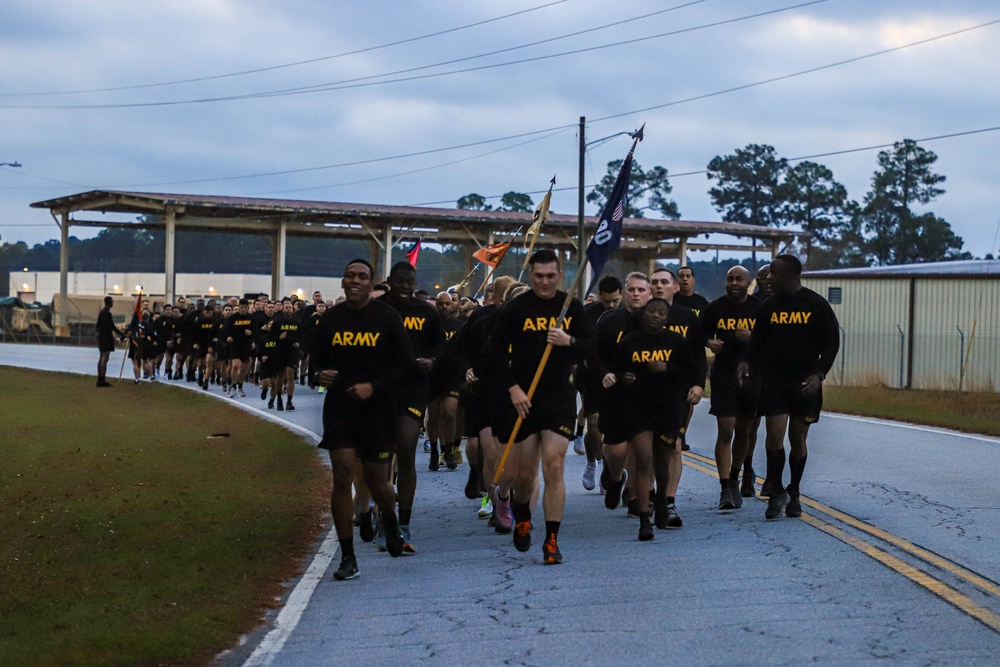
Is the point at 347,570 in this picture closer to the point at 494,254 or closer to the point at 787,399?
the point at 787,399

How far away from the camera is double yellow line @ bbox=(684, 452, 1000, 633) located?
7074 millimetres

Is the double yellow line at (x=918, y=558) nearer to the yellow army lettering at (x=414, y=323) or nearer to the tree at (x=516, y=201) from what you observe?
the yellow army lettering at (x=414, y=323)

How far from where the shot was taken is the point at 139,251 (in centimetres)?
12494

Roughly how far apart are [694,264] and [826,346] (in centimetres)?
8956

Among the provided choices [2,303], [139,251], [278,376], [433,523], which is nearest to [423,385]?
[433,523]

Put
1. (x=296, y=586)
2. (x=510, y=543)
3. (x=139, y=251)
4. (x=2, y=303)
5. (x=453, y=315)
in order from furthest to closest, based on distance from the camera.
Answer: (x=139, y=251)
(x=2, y=303)
(x=453, y=315)
(x=510, y=543)
(x=296, y=586)

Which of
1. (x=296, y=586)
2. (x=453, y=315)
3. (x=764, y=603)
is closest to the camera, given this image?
(x=764, y=603)

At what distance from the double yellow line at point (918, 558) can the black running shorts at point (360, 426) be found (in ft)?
10.6

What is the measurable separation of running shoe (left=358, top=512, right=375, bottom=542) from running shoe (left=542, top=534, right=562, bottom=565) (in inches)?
67.8

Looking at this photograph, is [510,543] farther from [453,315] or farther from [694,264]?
[694,264]

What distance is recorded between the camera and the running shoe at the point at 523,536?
8.92m

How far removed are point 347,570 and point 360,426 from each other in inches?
35.6

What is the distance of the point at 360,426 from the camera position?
8.54 metres

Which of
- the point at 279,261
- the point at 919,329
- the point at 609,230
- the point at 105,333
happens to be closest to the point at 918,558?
the point at 609,230
